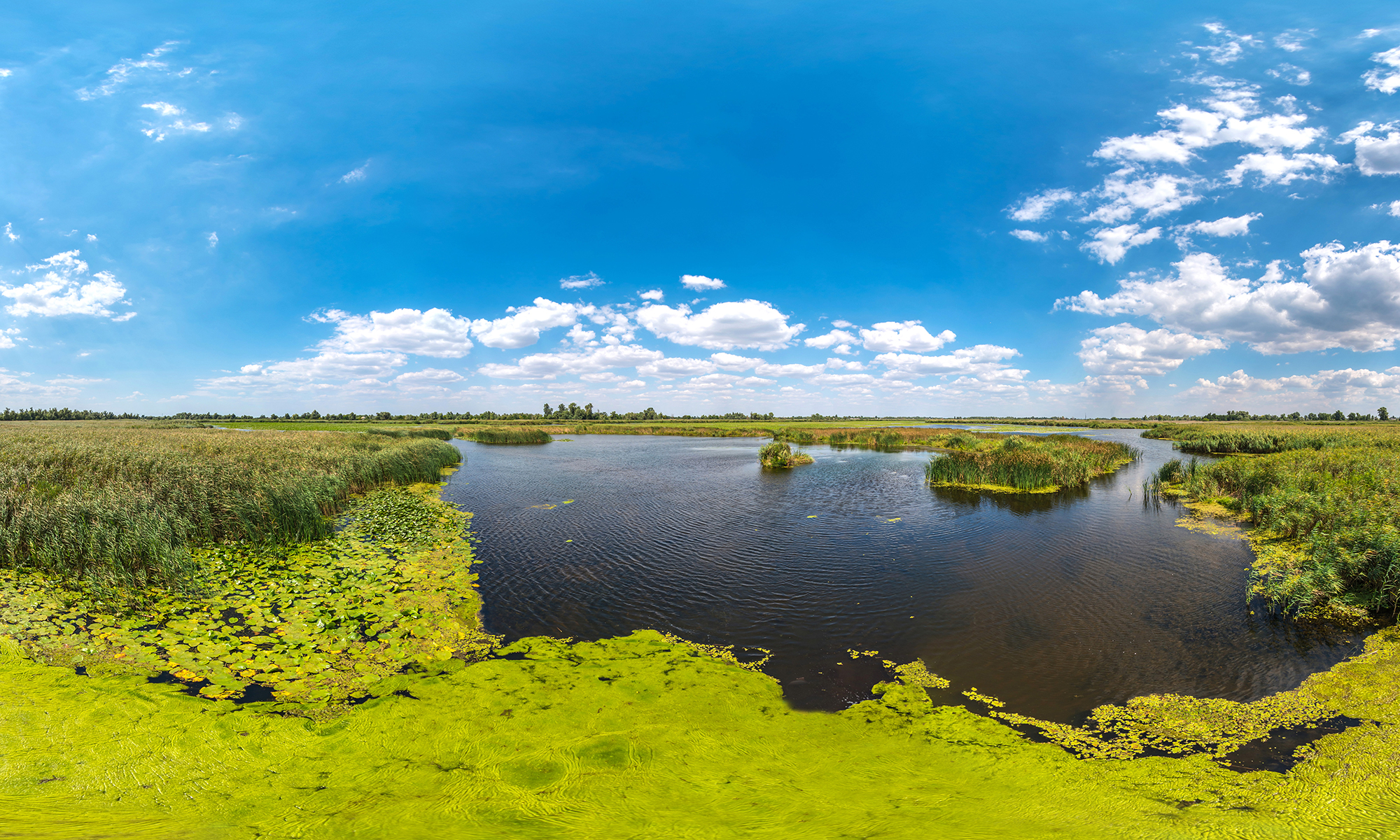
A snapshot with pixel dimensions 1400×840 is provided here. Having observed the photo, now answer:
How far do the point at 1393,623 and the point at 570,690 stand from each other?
15.1 meters

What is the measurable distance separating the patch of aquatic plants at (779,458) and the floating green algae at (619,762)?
2750 centimetres

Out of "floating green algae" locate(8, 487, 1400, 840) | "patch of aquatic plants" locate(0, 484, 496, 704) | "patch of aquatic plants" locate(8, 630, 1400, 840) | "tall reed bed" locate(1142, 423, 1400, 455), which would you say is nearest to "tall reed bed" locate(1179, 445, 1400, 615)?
"floating green algae" locate(8, 487, 1400, 840)

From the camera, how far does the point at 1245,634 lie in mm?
9195

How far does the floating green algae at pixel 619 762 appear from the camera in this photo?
3889mm

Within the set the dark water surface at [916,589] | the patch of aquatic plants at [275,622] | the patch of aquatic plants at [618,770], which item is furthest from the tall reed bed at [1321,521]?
the patch of aquatic plants at [275,622]

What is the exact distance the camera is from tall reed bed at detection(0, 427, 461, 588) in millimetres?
10594

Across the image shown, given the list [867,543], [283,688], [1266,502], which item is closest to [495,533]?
[283,688]

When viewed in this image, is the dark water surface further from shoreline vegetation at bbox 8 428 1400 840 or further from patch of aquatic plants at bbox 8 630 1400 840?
patch of aquatic plants at bbox 8 630 1400 840

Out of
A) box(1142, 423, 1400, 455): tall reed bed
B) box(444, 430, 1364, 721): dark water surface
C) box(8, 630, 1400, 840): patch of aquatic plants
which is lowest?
box(444, 430, 1364, 721): dark water surface

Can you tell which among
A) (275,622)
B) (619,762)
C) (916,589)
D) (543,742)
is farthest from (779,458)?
(619,762)

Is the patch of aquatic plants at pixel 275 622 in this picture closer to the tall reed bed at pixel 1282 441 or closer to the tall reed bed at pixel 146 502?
the tall reed bed at pixel 146 502

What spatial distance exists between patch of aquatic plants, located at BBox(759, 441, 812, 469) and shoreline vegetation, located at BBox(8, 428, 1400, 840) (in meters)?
27.3

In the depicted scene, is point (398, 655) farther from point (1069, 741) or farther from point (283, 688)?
point (1069, 741)

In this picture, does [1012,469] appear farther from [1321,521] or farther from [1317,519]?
[1321,521]
